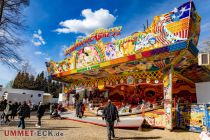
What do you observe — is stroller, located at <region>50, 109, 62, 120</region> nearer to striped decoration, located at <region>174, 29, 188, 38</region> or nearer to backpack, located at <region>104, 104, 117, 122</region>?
backpack, located at <region>104, 104, 117, 122</region>

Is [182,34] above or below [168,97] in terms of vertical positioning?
above

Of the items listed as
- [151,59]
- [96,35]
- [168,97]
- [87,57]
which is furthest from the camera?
[87,57]

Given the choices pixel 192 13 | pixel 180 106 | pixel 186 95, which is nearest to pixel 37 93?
pixel 186 95

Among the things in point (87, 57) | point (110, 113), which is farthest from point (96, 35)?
point (110, 113)

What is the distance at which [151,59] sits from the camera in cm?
1312

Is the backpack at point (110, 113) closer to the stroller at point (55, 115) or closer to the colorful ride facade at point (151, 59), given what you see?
the colorful ride facade at point (151, 59)

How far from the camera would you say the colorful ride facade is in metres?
Answer: 11.3

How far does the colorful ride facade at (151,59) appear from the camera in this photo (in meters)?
11.3

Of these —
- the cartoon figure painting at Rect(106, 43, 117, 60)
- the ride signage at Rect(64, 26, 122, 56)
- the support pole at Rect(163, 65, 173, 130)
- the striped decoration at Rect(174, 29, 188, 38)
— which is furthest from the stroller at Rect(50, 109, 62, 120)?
the striped decoration at Rect(174, 29, 188, 38)

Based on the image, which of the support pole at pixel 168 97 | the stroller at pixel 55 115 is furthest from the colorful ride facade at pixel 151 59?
the stroller at pixel 55 115

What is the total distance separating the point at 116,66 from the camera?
15398mm

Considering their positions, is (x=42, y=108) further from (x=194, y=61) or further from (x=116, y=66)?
(x=194, y=61)

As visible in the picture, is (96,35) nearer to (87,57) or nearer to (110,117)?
(87,57)

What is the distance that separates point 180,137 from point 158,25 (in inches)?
242
